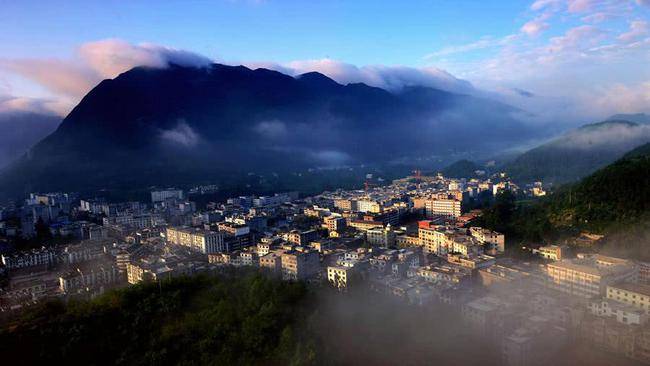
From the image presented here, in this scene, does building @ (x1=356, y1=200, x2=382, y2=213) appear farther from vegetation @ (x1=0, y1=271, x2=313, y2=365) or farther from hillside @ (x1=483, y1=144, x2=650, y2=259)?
vegetation @ (x1=0, y1=271, x2=313, y2=365)

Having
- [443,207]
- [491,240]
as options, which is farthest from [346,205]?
[491,240]

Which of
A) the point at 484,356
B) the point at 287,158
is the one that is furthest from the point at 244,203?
the point at 287,158

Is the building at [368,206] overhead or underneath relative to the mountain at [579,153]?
underneath

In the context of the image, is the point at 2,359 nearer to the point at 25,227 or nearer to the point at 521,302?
the point at 521,302

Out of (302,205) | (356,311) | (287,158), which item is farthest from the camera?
(287,158)

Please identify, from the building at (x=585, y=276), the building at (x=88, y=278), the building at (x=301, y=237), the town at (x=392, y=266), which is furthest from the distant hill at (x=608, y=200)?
the building at (x=88, y=278)

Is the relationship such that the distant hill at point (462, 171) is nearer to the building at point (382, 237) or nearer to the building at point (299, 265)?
the building at point (382, 237)

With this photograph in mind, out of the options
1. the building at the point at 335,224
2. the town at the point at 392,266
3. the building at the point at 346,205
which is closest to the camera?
the town at the point at 392,266

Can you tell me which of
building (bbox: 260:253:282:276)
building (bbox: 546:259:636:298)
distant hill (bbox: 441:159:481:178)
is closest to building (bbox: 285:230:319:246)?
building (bbox: 260:253:282:276)
